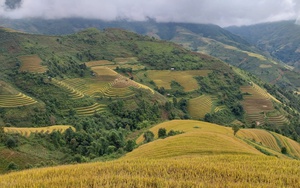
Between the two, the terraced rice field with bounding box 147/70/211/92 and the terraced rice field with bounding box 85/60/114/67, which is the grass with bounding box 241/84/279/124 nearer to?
the terraced rice field with bounding box 147/70/211/92

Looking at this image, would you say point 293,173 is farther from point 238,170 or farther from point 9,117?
point 9,117

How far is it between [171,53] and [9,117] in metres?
87.4

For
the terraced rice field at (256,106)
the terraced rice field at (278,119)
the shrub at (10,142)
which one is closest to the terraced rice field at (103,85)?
the terraced rice field at (256,106)

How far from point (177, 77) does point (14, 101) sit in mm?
62071

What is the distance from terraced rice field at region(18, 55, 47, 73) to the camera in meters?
83.8

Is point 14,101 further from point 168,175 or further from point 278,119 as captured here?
point 278,119

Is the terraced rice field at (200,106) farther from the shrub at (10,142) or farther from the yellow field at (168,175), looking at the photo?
the yellow field at (168,175)

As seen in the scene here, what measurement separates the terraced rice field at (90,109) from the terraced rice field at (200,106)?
1128 inches

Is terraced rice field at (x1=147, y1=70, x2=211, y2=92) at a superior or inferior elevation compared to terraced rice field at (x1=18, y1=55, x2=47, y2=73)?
inferior

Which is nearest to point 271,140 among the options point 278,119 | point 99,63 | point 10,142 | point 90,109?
point 278,119

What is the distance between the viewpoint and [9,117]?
59.0 metres

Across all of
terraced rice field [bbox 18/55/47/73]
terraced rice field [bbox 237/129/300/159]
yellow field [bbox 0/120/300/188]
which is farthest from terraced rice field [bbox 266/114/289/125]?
yellow field [bbox 0/120/300/188]

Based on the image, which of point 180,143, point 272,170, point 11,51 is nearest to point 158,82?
point 11,51

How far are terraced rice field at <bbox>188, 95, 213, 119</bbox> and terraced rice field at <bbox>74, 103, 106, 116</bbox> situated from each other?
28661 millimetres
